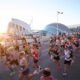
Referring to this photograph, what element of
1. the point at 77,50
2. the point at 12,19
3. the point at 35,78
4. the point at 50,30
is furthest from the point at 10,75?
the point at 50,30

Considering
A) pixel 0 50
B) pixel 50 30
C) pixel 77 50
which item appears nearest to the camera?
pixel 0 50

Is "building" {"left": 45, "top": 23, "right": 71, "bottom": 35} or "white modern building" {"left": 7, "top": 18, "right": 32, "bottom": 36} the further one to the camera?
"building" {"left": 45, "top": 23, "right": 71, "bottom": 35}

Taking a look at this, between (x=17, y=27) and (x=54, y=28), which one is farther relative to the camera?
(x=54, y=28)

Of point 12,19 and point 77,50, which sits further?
point 12,19

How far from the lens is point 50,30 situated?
14275 centimetres

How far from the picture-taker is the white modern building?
118m

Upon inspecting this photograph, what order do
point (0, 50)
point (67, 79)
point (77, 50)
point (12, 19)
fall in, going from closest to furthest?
point (67, 79)
point (0, 50)
point (77, 50)
point (12, 19)

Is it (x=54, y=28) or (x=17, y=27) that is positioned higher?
(x=17, y=27)

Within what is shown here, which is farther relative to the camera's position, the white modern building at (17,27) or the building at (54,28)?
the building at (54,28)

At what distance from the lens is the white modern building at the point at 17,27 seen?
385ft

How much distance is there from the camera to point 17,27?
121062 mm

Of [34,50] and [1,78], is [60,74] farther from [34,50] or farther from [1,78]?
[1,78]

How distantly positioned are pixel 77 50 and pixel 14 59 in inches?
668

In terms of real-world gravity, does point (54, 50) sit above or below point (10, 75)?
above
